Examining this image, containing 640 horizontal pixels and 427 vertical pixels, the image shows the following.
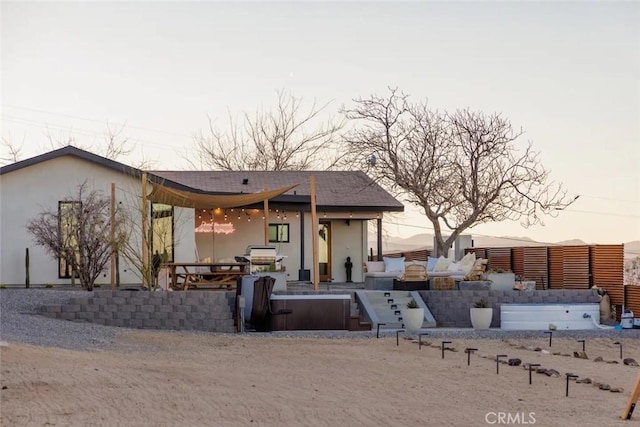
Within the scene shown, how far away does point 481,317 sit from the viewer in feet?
60.4

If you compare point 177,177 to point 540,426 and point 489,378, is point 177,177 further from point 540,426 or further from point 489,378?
point 540,426

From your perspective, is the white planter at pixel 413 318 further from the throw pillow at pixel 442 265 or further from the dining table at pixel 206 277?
the throw pillow at pixel 442 265

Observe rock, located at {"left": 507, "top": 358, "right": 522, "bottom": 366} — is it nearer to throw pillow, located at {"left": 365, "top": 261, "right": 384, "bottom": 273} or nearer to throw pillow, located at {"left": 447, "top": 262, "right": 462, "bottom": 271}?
throw pillow, located at {"left": 447, "top": 262, "right": 462, "bottom": 271}

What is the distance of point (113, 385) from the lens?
33.9ft

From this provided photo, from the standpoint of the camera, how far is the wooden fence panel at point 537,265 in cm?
2241

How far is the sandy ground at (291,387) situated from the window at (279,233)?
10997 millimetres

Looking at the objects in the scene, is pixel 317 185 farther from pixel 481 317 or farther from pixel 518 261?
pixel 481 317

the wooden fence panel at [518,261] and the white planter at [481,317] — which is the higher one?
the wooden fence panel at [518,261]

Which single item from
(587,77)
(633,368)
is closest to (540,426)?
(633,368)

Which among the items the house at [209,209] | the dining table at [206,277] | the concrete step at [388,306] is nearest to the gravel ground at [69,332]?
the concrete step at [388,306]

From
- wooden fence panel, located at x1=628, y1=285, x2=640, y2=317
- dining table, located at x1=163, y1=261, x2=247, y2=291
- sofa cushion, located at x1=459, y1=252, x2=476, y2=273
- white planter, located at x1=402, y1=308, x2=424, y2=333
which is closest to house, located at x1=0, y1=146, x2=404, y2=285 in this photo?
dining table, located at x1=163, y1=261, x2=247, y2=291

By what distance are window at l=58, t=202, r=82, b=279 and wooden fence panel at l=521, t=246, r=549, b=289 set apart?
34.8 ft

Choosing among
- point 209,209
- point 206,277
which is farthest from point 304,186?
point 206,277

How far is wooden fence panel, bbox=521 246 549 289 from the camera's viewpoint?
22406mm
